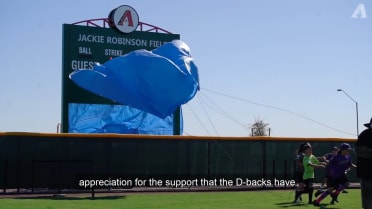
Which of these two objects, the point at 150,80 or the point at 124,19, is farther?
the point at 124,19

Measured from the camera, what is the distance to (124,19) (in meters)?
31.4

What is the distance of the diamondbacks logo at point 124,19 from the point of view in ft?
102

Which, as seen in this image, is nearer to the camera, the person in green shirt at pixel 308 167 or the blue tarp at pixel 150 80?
the person in green shirt at pixel 308 167

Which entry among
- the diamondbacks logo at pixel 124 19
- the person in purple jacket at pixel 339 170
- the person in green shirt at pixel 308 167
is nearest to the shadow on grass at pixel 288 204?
the person in green shirt at pixel 308 167

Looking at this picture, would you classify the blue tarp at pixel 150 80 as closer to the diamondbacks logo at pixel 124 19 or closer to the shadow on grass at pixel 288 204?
the diamondbacks logo at pixel 124 19

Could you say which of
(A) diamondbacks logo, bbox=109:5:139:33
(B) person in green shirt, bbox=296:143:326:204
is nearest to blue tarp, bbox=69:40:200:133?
(A) diamondbacks logo, bbox=109:5:139:33

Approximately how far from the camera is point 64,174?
2244 cm

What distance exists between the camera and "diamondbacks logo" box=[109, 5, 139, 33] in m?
31.2

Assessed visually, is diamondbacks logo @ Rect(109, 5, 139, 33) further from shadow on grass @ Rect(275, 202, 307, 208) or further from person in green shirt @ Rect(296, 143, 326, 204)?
shadow on grass @ Rect(275, 202, 307, 208)

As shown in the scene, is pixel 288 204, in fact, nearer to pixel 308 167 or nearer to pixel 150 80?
pixel 308 167

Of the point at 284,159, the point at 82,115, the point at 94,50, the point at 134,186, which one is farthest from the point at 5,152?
the point at 284,159

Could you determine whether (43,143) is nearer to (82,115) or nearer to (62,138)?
(62,138)

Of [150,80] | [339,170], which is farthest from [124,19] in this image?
[339,170]

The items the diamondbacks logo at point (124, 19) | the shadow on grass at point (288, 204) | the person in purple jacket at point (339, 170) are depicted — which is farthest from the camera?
the diamondbacks logo at point (124, 19)
